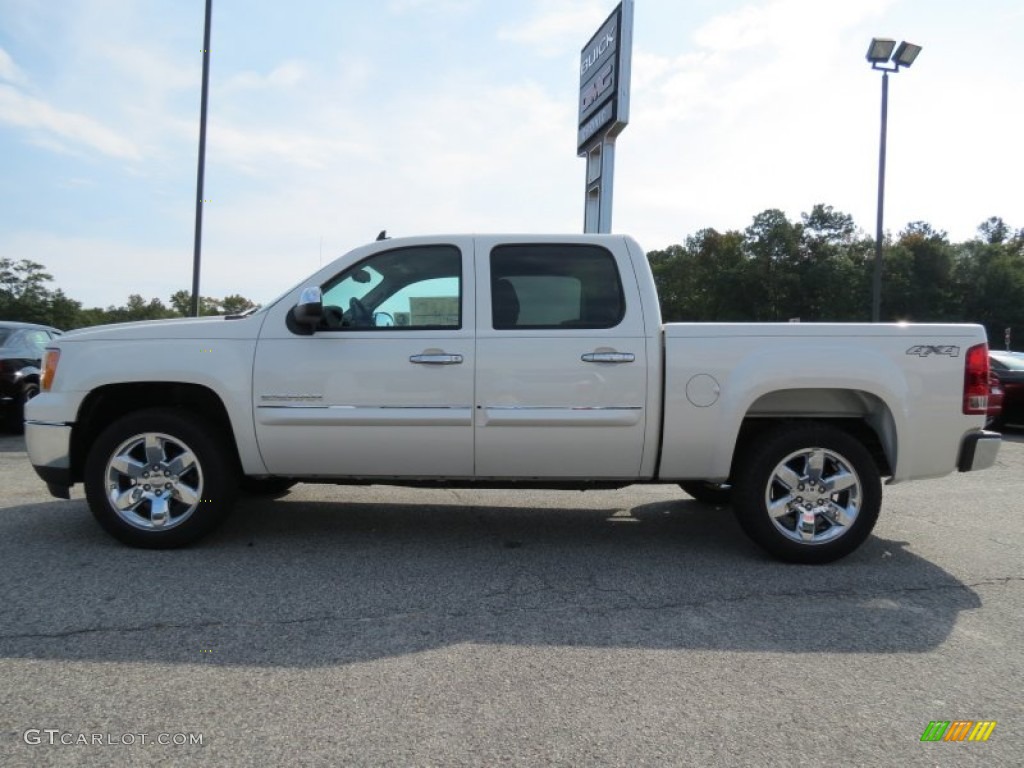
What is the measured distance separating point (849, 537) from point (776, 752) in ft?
7.67

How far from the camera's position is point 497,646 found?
322cm

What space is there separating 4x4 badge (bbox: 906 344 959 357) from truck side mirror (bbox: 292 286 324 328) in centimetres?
352

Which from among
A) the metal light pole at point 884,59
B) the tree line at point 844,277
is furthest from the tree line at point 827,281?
the metal light pole at point 884,59

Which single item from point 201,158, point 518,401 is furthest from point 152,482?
point 201,158

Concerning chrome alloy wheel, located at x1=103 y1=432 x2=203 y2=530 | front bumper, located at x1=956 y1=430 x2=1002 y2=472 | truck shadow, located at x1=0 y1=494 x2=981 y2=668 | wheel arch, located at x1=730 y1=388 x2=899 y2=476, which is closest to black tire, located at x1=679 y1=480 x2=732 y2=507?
truck shadow, located at x1=0 y1=494 x2=981 y2=668

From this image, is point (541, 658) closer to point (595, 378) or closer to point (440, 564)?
point (440, 564)

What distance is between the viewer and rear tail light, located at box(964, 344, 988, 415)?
4.38m

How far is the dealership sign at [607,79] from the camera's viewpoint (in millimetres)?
12312

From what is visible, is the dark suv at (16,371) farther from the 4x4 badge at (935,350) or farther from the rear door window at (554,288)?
the 4x4 badge at (935,350)

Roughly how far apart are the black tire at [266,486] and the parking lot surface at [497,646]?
0.97ft

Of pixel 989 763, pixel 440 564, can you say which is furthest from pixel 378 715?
pixel 989 763

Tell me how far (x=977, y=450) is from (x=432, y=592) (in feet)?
10.9

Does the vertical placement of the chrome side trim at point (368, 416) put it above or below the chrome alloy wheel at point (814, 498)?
above

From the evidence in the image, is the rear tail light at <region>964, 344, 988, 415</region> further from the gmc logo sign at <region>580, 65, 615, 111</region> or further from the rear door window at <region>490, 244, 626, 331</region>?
the gmc logo sign at <region>580, 65, 615, 111</region>
